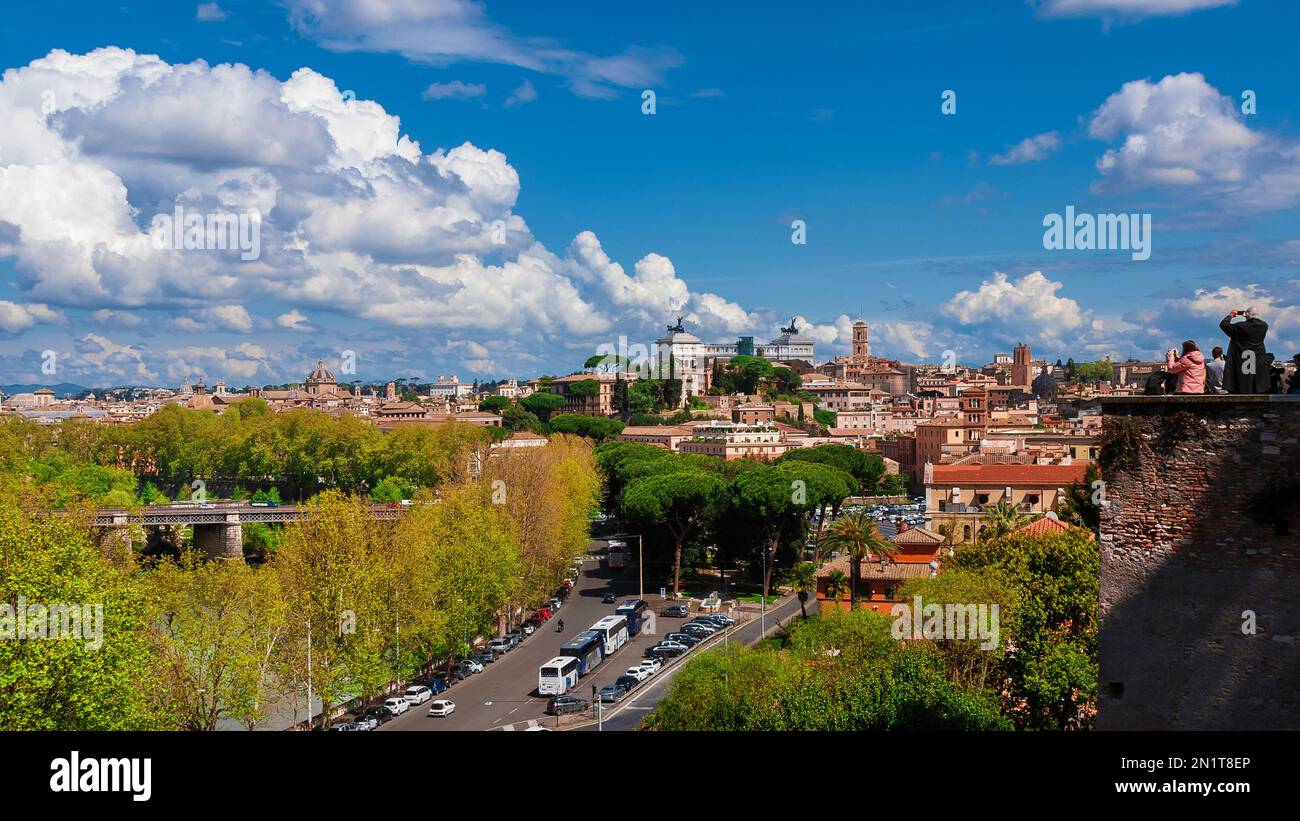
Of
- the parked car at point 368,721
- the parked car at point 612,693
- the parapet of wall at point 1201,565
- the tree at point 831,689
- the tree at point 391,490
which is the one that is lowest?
the parked car at point 612,693

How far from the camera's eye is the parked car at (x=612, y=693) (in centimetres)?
3317

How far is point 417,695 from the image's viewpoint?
33.9 m

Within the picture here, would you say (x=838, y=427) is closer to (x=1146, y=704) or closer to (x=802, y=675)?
(x=802, y=675)

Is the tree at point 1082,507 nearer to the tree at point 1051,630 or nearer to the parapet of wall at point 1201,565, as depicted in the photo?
the tree at point 1051,630

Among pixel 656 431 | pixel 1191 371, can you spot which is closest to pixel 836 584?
pixel 1191 371

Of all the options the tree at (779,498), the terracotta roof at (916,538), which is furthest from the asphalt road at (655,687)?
the terracotta roof at (916,538)

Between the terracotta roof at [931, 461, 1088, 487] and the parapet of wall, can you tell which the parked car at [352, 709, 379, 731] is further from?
the terracotta roof at [931, 461, 1088, 487]

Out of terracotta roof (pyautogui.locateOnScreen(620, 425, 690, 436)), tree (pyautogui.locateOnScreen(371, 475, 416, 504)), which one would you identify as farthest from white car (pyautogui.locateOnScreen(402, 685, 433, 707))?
terracotta roof (pyautogui.locateOnScreen(620, 425, 690, 436))

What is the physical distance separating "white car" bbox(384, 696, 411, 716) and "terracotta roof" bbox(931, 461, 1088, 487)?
33.0 metres

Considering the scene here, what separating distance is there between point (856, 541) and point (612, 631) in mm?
11289

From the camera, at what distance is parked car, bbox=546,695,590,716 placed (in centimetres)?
3172

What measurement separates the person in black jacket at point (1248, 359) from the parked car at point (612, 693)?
27710mm
